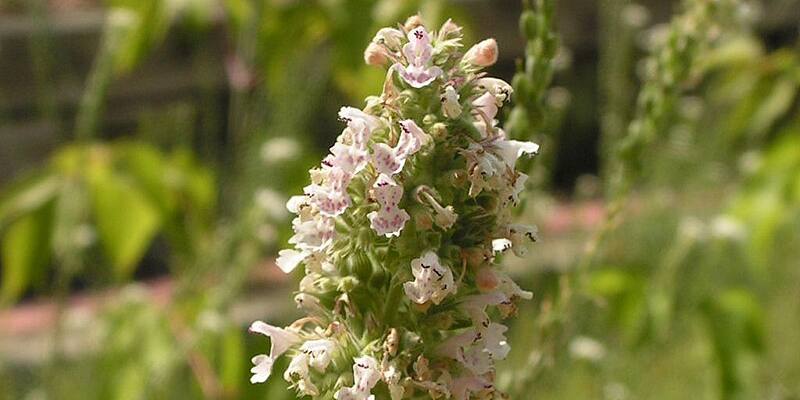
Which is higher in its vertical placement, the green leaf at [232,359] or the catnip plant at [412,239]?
the catnip plant at [412,239]

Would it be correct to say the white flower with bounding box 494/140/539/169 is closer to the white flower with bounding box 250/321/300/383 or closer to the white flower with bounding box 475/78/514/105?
the white flower with bounding box 475/78/514/105

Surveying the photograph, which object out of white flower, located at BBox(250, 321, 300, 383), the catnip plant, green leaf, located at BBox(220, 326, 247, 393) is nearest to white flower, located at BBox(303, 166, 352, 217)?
the catnip plant

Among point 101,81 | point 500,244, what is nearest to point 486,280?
point 500,244

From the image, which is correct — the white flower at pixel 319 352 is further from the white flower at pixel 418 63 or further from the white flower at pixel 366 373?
the white flower at pixel 418 63

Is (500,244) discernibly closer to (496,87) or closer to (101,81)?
(496,87)

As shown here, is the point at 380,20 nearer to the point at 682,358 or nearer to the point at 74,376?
the point at 74,376

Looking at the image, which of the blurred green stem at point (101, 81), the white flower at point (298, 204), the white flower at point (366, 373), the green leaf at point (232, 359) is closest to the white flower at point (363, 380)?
the white flower at point (366, 373)

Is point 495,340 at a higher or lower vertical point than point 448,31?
lower
